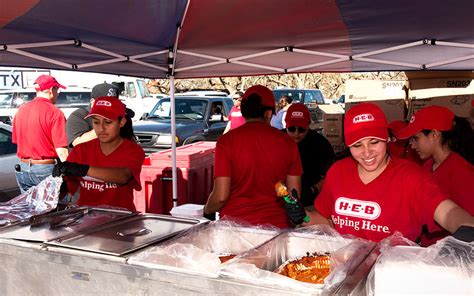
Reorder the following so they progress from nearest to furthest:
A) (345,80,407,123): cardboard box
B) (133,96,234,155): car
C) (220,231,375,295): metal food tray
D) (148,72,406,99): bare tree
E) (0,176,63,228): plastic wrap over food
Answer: (220,231,375,295): metal food tray
(0,176,63,228): plastic wrap over food
(345,80,407,123): cardboard box
(133,96,234,155): car
(148,72,406,99): bare tree

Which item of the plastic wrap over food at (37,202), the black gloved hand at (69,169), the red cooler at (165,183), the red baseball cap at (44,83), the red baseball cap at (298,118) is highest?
the red baseball cap at (44,83)

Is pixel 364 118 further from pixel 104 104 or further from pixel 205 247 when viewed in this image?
pixel 104 104

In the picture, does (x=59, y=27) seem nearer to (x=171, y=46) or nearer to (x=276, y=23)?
(x=171, y=46)

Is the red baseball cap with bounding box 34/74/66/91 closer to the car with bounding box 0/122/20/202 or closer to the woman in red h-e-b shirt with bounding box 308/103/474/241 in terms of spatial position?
the car with bounding box 0/122/20/202

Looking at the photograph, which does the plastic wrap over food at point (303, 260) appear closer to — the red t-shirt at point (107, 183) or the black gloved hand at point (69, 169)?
the black gloved hand at point (69, 169)

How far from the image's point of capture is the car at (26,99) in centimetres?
1291

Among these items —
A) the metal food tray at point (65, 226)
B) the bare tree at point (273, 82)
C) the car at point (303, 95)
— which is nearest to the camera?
the metal food tray at point (65, 226)

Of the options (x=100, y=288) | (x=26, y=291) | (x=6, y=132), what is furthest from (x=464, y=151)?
(x=6, y=132)

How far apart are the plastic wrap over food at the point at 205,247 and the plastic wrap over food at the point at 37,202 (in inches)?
33.4

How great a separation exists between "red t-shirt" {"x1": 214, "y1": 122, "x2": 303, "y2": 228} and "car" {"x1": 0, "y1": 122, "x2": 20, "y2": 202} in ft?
13.8

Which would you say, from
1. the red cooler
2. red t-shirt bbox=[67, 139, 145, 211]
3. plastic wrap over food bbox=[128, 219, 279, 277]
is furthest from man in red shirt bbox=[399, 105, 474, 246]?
the red cooler

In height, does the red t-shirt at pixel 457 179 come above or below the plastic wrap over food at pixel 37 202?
above

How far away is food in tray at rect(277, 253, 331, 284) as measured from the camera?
66.4 inches

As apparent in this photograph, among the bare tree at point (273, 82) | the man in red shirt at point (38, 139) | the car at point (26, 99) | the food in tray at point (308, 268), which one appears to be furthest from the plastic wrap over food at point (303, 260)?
the bare tree at point (273, 82)
